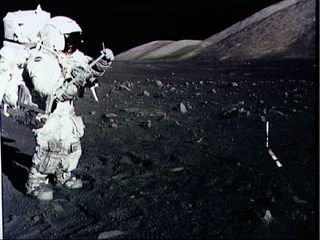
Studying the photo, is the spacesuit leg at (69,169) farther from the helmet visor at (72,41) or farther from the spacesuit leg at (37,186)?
the helmet visor at (72,41)

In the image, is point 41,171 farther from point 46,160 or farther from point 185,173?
point 185,173

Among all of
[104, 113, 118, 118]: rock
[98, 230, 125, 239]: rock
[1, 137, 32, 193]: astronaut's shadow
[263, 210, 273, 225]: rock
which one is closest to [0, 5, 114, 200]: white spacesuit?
[1, 137, 32, 193]: astronaut's shadow

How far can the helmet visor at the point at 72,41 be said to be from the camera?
3.00 m

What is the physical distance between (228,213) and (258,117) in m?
2.30

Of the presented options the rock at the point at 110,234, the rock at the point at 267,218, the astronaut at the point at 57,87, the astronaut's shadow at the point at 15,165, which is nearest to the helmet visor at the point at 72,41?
the astronaut at the point at 57,87

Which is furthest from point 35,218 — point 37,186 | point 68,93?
point 68,93

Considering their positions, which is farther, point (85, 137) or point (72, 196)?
point (85, 137)

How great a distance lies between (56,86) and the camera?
2.88 m

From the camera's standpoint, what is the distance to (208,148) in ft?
12.6

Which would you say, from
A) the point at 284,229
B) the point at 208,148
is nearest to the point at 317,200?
the point at 284,229

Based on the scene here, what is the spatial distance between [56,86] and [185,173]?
1.23 metres

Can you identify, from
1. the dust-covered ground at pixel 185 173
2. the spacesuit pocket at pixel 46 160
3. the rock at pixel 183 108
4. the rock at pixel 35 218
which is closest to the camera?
the dust-covered ground at pixel 185 173

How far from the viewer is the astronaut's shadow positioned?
3424mm

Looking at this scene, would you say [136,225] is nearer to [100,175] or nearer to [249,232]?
[249,232]
